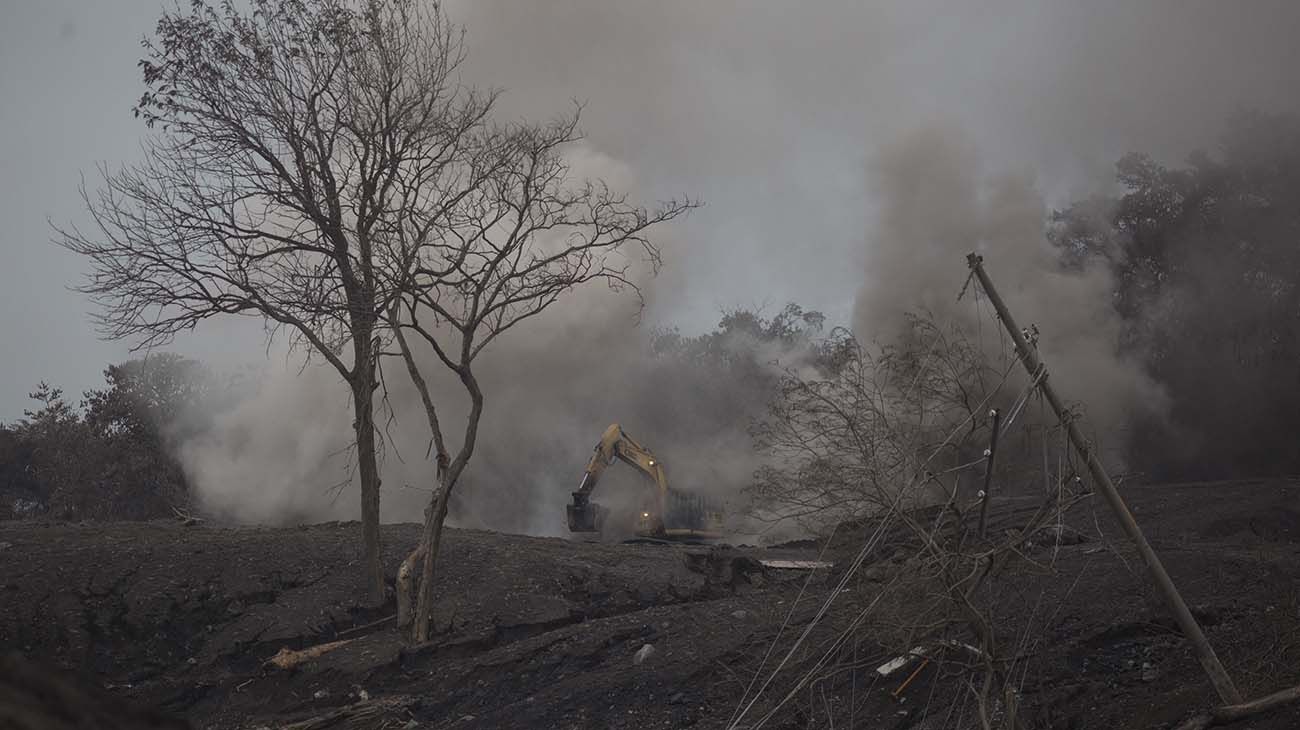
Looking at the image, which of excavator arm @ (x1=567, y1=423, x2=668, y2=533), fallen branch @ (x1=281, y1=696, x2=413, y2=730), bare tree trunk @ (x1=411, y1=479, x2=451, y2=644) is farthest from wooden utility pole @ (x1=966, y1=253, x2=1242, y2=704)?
excavator arm @ (x1=567, y1=423, x2=668, y2=533)

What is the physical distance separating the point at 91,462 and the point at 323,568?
2050 cm

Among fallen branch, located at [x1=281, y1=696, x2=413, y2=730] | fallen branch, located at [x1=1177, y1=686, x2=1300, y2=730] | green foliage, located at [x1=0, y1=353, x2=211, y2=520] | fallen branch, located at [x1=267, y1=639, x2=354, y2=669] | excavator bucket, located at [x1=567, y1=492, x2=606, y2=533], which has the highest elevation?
green foliage, located at [x1=0, y1=353, x2=211, y2=520]

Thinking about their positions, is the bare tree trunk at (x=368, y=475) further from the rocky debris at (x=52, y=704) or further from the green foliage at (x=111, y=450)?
the green foliage at (x=111, y=450)

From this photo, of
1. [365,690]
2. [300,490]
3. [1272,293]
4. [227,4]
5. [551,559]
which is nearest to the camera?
[365,690]

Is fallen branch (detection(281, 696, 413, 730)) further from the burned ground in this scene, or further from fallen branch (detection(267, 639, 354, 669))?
fallen branch (detection(267, 639, 354, 669))

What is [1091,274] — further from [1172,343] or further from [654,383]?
[654,383]

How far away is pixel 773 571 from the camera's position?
16250mm

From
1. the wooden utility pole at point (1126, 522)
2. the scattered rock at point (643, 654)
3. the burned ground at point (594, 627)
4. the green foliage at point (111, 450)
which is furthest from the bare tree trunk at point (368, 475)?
the green foliage at point (111, 450)

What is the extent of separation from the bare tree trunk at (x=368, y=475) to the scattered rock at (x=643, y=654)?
13.2ft

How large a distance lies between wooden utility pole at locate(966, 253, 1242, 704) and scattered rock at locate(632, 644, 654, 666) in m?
5.94

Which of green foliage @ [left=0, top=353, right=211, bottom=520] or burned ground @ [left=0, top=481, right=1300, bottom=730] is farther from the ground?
green foliage @ [left=0, top=353, right=211, bottom=520]

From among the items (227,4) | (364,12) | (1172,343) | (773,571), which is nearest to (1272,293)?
(1172,343)

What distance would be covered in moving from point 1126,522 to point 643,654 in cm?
624

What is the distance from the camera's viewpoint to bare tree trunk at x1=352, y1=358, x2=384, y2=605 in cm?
1264
